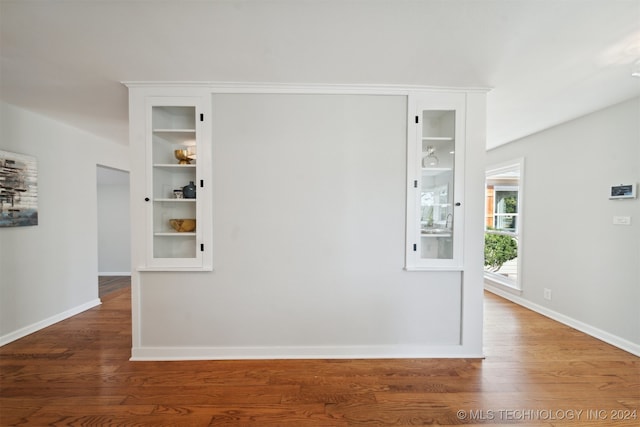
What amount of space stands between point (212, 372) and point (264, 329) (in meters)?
0.52

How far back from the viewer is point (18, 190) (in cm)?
280

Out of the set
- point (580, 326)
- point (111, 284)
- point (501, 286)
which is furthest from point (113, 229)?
point (580, 326)

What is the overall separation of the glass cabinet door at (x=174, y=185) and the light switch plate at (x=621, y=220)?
414cm

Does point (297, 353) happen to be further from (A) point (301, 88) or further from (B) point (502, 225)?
(B) point (502, 225)

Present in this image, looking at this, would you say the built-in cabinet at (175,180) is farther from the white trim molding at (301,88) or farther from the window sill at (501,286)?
the window sill at (501,286)

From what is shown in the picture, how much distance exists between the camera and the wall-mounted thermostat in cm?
257

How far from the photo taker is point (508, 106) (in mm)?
2756

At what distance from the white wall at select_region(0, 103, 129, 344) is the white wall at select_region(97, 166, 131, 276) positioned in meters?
2.36

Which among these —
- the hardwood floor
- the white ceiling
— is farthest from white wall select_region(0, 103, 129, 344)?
the white ceiling

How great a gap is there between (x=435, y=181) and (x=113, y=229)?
6696mm

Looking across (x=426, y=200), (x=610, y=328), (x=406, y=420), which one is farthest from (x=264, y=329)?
(x=610, y=328)

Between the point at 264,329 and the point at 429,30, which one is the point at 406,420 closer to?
the point at 264,329

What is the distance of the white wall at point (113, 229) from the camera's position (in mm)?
5859

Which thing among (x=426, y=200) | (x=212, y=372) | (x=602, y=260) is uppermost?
(x=426, y=200)
